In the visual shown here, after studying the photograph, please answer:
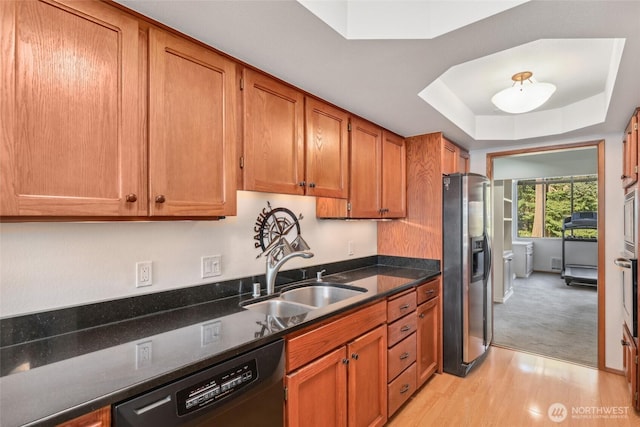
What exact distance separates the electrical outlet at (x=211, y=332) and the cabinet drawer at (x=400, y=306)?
3.77 ft

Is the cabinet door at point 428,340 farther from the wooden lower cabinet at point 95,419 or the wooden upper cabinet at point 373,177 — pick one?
the wooden lower cabinet at point 95,419

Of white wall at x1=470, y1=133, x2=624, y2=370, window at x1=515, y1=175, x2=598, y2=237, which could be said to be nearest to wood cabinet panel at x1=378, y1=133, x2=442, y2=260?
white wall at x1=470, y1=133, x2=624, y2=370

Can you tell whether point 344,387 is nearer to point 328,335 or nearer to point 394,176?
point 328,335

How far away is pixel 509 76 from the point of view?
2.17m

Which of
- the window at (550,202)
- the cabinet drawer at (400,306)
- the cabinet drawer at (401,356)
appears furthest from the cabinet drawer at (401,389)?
the window at (550,202)

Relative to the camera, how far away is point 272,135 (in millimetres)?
1737

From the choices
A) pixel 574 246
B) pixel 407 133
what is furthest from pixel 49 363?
pixel 574 246

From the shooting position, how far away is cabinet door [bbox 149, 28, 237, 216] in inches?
49.9

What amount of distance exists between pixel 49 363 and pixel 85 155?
675mm

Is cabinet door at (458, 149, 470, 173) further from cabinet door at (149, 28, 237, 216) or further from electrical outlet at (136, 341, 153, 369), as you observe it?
electrical outlet at (136, 341, 153, 369)

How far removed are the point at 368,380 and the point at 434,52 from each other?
1.80 m

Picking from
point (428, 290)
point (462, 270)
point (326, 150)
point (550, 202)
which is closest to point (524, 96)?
point (326, 150)

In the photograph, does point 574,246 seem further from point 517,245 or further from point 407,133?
point 407,133

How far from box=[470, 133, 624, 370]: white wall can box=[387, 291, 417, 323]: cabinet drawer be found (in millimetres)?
1891
